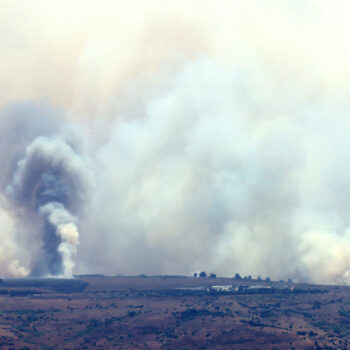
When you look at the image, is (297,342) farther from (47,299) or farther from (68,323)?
(47,299)

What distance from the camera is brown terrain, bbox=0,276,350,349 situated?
396ft

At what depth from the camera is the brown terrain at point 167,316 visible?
120750 mm

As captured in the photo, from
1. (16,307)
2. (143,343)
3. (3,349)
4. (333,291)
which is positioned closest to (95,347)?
(143,343)

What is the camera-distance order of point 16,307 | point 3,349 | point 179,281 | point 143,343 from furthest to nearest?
1. point 179,281
2. point 16,307
3. point 143,343
4. point 3,349

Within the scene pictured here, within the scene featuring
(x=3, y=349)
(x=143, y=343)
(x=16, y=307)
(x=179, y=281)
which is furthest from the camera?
(x=179, y=281)

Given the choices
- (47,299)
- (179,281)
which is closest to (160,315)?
(47,299)

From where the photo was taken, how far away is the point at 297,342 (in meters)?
A: 120

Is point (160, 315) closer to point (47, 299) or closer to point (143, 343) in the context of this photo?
point (143, 343)

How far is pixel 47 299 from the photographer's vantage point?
14888cm

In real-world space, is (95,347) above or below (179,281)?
below

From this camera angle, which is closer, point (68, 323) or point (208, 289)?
point (68, 323)

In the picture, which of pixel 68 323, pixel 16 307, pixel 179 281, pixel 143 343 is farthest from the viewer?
pixel 179 281

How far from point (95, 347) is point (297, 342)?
34.6 m

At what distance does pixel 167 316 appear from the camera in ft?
445
